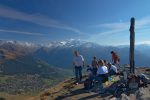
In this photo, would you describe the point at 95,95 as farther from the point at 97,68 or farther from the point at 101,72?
the point at 97,68

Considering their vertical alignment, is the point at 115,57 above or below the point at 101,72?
above

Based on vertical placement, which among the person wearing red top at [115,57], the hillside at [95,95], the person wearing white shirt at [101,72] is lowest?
the hillside at [95,95]

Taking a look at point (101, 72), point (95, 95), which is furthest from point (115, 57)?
point (95, 95)

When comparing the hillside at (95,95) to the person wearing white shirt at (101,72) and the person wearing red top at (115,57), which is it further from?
the person wearing red top at (115,57)

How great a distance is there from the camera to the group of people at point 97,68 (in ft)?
80.3

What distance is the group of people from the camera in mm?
24469

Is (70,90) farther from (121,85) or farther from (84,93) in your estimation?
(121,85)

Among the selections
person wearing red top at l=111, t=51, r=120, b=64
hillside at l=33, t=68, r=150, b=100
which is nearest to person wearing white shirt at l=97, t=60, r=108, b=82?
hillside at l=33, t=68, r=150, b=100

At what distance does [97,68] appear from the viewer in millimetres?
28391

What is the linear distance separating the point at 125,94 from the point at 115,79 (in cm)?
525

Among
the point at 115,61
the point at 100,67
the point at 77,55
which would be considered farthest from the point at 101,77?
the point at 115,61

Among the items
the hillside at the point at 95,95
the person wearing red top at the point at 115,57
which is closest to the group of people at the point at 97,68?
the person wearing red top at the point at 115,57

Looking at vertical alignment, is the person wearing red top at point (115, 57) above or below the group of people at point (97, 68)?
above

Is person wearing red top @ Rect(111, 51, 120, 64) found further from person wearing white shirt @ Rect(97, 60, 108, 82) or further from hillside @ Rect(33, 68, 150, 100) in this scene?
person wearing white shirt @ Rect(97, 60, 108, 82)
